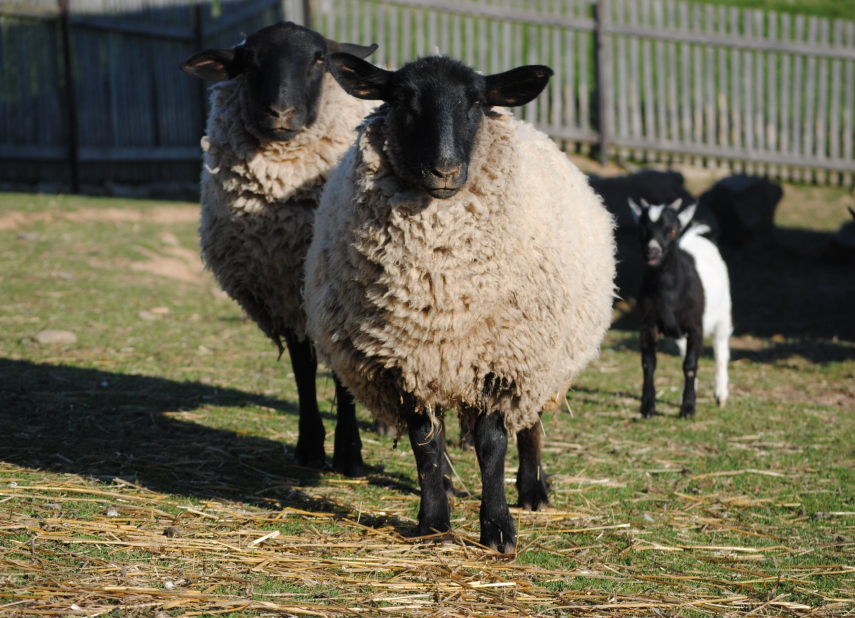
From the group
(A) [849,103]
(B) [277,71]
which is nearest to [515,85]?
(B) [277,71]

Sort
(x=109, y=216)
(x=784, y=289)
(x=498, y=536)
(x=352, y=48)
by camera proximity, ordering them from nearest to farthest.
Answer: (x=498, y=536)
(x=352, y=48)
(x=784, y=289)
(x=109, y=216)

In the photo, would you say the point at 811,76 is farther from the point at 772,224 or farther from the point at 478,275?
the point at 478,275

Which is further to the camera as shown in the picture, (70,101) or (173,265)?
(70,101)

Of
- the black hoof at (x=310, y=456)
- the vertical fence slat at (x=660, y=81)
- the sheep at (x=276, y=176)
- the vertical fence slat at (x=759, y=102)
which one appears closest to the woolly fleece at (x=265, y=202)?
the sheep at (x=276, y=176)

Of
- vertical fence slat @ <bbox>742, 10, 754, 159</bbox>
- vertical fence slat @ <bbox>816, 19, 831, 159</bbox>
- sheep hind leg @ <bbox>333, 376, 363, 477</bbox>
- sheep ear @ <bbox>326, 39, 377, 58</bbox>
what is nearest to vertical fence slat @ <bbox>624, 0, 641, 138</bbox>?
vertical fence slat @ <bbox>742, 10, 754, 159</bbox>

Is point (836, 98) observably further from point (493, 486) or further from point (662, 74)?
point (493, 486)

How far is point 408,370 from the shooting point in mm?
3545

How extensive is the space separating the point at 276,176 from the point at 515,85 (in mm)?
1545

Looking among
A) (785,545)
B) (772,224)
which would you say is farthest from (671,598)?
(772,224)

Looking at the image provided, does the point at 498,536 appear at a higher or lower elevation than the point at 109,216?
lower

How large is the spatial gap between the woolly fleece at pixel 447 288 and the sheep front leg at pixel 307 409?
0.98m

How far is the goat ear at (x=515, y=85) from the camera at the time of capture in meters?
3.66

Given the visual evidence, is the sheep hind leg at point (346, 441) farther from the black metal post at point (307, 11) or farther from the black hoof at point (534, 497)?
the black metal post at point (307, 11)

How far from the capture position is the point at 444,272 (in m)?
3.50
